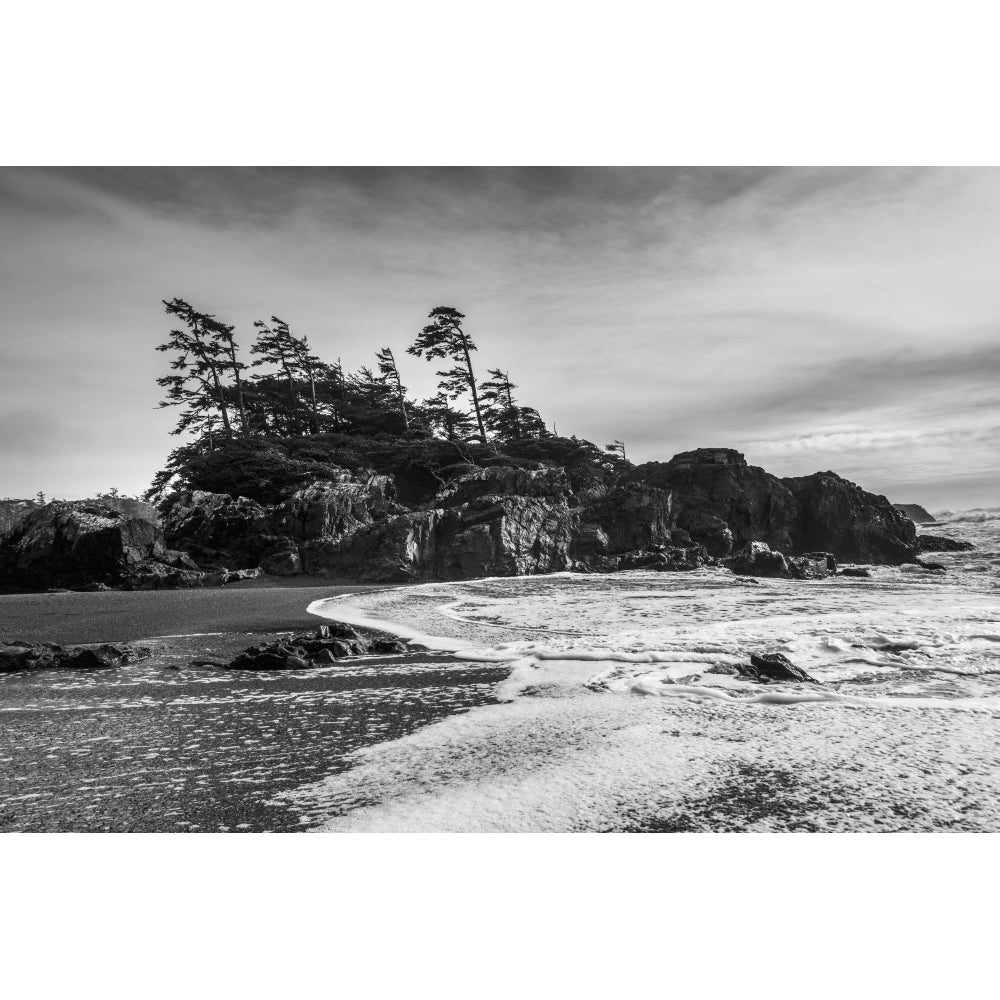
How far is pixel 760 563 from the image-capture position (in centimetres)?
1592

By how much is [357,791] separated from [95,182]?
3.94m

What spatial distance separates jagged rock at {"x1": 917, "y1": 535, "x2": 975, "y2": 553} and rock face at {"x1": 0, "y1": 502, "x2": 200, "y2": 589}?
79.4ft

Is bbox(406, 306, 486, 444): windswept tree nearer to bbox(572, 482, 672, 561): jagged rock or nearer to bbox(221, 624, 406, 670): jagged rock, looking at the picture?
bbox(572, 482, 672, 561): jagged rock

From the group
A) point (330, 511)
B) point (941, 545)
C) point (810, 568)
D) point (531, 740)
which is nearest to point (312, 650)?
point (531, 740)

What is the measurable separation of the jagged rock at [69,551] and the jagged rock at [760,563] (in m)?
15.0

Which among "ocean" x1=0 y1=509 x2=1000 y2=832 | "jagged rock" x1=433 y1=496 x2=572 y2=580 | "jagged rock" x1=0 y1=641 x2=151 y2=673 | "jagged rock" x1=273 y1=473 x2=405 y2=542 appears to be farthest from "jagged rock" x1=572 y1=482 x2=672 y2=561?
"jagged rock" x1=0 y1=641 x2=151 y2=673

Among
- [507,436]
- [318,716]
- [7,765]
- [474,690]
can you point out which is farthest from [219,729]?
[507,436]

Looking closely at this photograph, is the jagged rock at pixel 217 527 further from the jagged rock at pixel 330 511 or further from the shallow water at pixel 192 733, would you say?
the shallow water at pixel 192 733

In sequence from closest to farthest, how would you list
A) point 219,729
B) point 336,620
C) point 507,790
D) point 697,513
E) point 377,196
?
point 507,790, point 219,729, point 377,196, point 336,620, point 697,513

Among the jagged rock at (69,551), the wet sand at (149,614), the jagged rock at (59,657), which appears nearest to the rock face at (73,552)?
the jagged rock at (69,551)

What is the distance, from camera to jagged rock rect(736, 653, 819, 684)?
364cm

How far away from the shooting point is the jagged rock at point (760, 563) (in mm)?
15414

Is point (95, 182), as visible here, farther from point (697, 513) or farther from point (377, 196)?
point (697, 513)
